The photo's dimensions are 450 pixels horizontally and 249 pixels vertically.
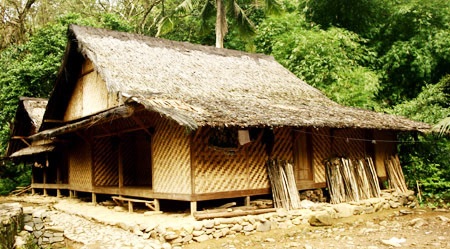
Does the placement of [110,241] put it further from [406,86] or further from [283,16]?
[406,86]

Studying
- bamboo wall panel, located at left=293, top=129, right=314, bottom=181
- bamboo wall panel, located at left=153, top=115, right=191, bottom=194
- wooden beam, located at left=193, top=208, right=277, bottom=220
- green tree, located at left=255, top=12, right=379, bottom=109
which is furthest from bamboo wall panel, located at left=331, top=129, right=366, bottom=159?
bamboo wall panel, located at left=153, top=115, right=191, bottom=194

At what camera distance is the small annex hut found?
8656 mm

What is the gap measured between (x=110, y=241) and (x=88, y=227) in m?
1.72

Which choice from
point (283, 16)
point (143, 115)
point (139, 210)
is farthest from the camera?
point (283, 16)

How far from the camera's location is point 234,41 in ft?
74.9

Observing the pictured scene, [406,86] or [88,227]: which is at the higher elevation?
[406,86]

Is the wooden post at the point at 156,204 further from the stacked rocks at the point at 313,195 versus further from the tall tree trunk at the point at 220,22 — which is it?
the tall tree trunk at the point at 220,22

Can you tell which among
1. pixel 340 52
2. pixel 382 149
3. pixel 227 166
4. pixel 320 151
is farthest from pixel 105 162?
pixel 340 52

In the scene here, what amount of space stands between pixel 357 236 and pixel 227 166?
9.99 ft

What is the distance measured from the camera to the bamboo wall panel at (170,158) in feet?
28.4

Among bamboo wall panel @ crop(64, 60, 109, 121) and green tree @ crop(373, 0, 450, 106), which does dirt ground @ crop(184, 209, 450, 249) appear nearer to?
bamboo wall panel @ crop(64, 60, 109, 121)

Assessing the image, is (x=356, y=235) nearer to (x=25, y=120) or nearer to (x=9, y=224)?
(x=9, y=224)

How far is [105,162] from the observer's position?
1241 cm

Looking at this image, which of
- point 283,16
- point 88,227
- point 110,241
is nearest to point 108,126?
point 88,227
